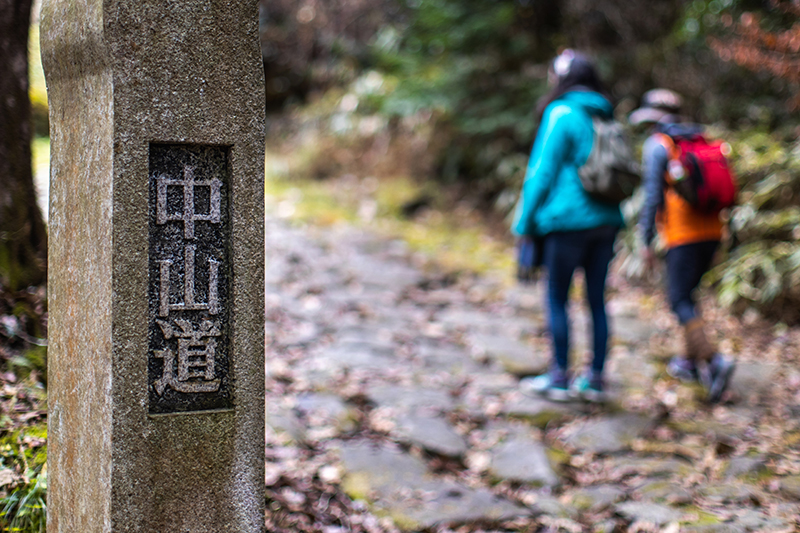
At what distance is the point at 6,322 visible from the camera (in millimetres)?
2908

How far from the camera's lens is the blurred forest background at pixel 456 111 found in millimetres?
2977

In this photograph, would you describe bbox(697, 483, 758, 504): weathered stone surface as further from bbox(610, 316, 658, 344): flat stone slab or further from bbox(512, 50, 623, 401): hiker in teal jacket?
bbox(610, 316, 658, 344): flat stone slab

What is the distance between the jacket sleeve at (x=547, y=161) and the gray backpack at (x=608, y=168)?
6.5 inches

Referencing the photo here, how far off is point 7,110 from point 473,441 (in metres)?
2.98

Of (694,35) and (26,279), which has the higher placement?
(694,35)

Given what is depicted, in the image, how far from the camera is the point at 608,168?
13.4ft

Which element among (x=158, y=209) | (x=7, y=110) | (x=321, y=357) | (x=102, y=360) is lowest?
(x=321, y=357)

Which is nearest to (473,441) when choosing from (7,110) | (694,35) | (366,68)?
(7,110)

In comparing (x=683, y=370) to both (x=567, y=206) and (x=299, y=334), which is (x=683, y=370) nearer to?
(x=567, y=206)

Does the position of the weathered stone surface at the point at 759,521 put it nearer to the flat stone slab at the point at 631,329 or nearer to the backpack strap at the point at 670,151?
the backpack strap at the point at 670,151

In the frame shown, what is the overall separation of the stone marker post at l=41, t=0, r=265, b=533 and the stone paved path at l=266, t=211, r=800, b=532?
49.4 inches

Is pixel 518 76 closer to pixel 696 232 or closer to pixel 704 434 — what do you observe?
pixel 696 232

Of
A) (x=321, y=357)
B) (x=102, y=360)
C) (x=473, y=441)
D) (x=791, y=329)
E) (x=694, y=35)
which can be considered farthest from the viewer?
(x=694, y=35)

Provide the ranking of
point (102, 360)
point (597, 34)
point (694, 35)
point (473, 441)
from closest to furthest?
point (102, 360) → point (473, 441) → point (694, 35) → point (597, 34)
